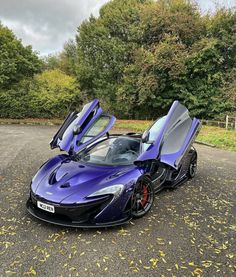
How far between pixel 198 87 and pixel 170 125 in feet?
57.8

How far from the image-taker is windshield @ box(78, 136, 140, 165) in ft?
14.8

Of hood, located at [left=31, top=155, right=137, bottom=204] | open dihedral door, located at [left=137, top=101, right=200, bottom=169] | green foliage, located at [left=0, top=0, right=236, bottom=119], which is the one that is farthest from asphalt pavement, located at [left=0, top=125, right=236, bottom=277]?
green foliage, located at [left=0, top=0, right=236, bottom=119]

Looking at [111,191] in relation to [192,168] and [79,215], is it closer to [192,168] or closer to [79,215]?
[79,215]

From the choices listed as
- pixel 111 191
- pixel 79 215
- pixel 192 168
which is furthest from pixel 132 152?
pixel 192 168

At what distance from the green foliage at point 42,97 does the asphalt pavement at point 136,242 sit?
17661mm

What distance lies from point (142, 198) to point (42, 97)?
1944 cm

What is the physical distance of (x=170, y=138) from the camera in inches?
181

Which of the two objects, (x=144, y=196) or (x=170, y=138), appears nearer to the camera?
(x=144, y=196)

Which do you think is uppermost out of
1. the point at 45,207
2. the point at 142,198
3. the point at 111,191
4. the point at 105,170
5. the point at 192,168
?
the point at 105,170

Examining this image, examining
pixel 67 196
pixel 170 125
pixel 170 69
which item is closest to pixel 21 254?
pixel 67 196

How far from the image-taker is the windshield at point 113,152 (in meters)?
4.52

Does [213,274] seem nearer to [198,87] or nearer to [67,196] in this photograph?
[67,196]

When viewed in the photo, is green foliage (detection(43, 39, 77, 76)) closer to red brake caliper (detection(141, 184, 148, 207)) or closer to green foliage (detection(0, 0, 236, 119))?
green foliage (detection(0, 0, 236, 119))

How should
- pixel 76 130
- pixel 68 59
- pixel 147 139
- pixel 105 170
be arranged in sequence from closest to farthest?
pixel 105 170 → pixel 147 139 → pixel 76 130 → pixel 68 59
